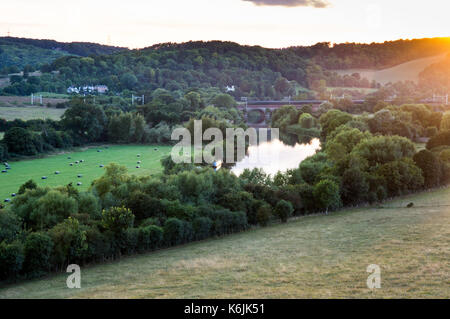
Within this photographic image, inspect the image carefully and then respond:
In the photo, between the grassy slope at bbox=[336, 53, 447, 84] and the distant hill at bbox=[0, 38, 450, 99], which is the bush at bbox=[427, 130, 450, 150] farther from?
the grassy slope at bbox=[336, 53, 447, 84]

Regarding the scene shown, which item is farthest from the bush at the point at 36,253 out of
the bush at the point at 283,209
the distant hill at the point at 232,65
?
the distant hill at the point at 232,65

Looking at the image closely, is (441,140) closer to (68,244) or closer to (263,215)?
(263,215)

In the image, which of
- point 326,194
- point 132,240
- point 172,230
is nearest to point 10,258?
point 132,240

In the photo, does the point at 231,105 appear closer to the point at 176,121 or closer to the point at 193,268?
the point at 176,121

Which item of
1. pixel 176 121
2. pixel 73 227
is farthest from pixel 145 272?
pixel 176 121

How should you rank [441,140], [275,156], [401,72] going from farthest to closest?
[401,72], [275,156], [441,140]

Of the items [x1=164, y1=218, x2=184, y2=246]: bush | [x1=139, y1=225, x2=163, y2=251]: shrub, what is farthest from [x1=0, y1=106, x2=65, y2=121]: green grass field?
[x1=139, y1=225, x2=163, y2=251]: shrub
